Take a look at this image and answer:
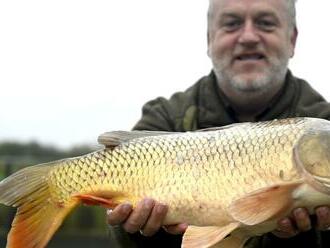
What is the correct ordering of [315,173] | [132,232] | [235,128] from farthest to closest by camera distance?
[132,232] → [235,128] → [315,173]

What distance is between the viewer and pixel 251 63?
324 cm

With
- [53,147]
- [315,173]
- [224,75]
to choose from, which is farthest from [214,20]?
[53,147]

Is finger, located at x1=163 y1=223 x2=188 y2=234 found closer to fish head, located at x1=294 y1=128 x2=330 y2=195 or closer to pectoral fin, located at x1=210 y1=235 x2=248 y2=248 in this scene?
pectoral fin, located at x1=210 y1=235 x2=248 y2=248

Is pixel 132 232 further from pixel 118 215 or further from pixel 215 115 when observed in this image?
pixel 215 115

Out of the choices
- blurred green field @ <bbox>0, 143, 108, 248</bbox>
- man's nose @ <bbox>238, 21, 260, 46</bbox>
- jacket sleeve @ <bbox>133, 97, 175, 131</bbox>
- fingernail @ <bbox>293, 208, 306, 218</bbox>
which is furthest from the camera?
blurred green field @ <bbox>0, 143, 108, 248</bbox>

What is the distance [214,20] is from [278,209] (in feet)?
3.76

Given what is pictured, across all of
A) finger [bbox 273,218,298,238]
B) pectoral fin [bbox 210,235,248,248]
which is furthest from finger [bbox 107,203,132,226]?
finger [bbox 273,218,298,238]

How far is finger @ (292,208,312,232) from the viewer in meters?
2.53

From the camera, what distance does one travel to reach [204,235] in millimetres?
2510

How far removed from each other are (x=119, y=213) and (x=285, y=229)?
53 cm

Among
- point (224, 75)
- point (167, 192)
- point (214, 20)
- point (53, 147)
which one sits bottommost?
point (53, 147)

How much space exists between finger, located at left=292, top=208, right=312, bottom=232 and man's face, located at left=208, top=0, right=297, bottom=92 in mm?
780

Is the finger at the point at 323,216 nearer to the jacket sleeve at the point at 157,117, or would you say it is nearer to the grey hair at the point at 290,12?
the jacket sleeve at the point at 157,117

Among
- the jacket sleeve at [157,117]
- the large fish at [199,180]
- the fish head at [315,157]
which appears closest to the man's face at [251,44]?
the jacket sleeve at [157,117]
